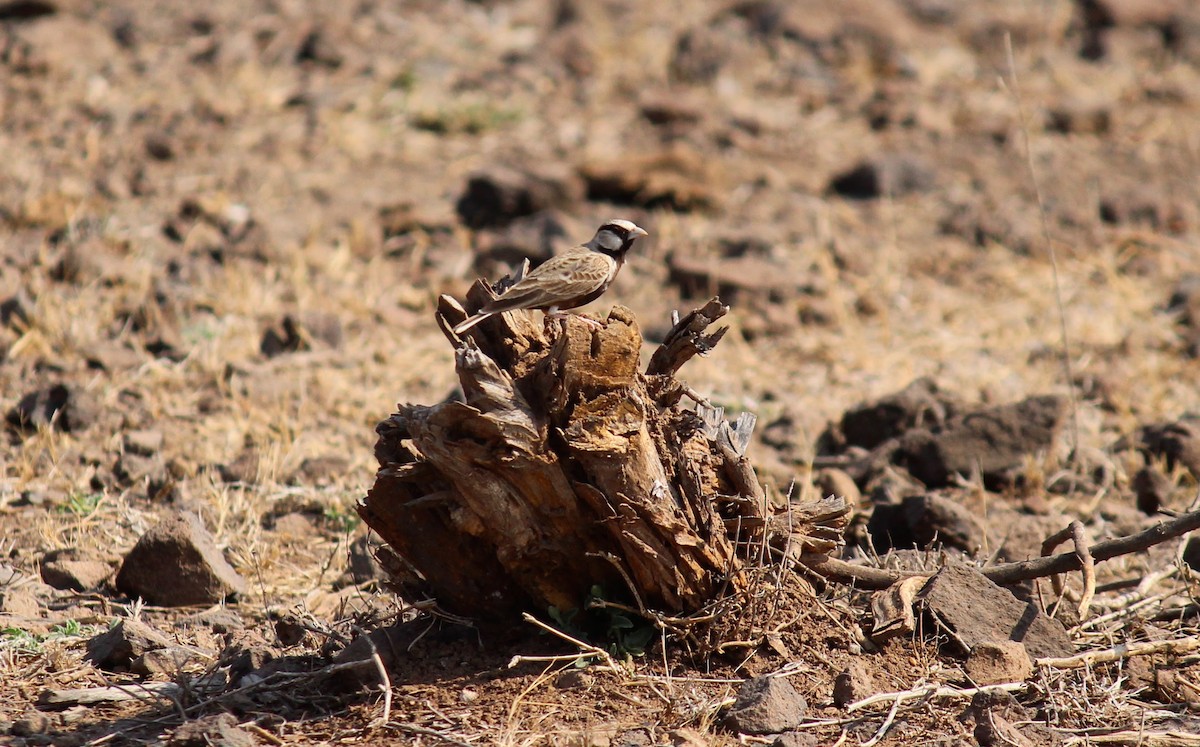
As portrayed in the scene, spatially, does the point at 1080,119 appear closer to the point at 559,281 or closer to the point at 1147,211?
the point at 1147,211

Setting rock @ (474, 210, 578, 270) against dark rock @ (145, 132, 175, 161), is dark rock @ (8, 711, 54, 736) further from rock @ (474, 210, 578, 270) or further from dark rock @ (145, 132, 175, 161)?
dark rock @ (145, 132, 175, 161)

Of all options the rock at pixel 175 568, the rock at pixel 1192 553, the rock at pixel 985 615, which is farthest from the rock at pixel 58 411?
the rock at pixel 1192 553

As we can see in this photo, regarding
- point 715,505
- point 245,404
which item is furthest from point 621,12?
point 715,505

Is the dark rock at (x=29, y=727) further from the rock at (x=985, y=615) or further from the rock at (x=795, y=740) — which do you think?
the rock at (x=985, y=615)

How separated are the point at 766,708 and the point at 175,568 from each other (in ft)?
7.90

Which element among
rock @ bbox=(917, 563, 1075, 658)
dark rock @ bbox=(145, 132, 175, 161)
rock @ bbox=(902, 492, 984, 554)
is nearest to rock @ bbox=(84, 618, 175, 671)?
rock @ bbox=(917, 563, 1075, 658)

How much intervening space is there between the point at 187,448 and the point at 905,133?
7262mm

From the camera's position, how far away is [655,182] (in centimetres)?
977

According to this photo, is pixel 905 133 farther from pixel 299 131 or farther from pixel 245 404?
pixel 245 404

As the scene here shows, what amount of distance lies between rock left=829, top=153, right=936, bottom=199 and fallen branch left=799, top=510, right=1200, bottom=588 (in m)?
6.16

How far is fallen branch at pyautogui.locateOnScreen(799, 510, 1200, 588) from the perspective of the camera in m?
4.35

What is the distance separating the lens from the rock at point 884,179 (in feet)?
Answer: 34.0

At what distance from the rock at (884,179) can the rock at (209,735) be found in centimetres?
770

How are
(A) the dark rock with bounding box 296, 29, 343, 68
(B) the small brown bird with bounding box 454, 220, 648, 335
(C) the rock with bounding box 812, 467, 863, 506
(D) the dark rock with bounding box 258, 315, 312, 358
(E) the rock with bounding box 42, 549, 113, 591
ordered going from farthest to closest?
(A) the dark rock with bounding box 296, 29, 343, 68 < (D) the dark rock with bounding box 258, 315, 312, 358 < (C) the rock with bounding box 812, 467, 863, 506 < (E) the rock with bounding box 42, 549, 113, 591 < (B) the small brown bird with bounding box 454, 220, 648, 335
